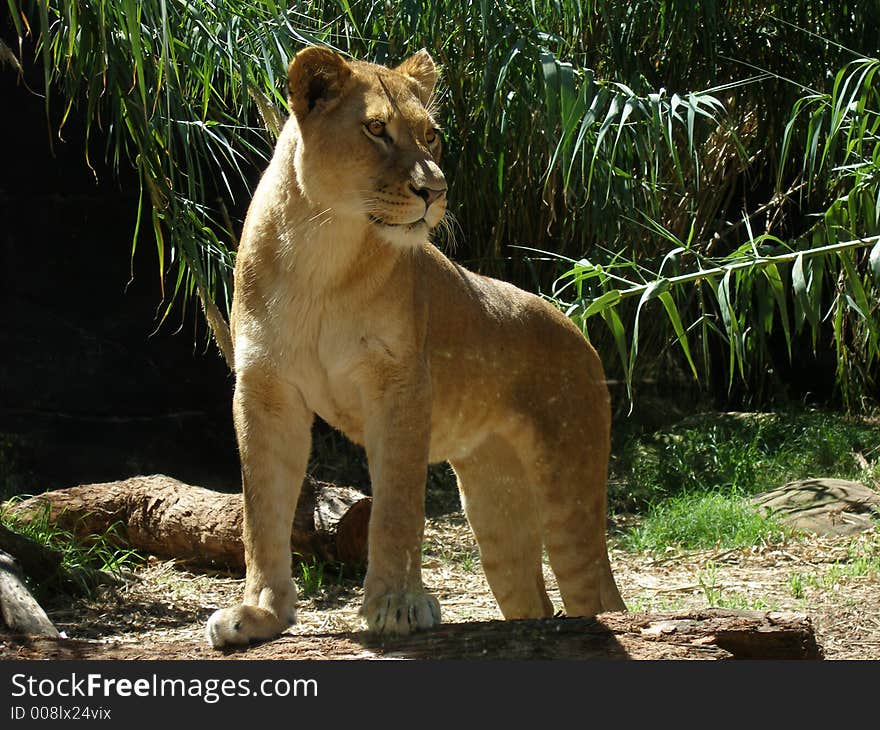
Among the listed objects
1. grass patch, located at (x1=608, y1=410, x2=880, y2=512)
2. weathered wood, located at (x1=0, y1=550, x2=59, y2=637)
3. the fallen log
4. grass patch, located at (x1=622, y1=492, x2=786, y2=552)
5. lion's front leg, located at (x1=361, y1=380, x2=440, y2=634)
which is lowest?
grass patch, located at (x1=608, y1=410, x2=880, y2=512)

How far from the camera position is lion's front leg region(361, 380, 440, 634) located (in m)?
2.79

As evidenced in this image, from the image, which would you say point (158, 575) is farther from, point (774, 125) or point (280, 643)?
point (774, 125)

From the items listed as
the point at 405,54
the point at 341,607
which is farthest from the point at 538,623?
the point at 405,54

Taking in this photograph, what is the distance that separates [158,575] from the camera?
206 inches

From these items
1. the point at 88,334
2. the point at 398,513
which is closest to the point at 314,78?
the point at 398,513

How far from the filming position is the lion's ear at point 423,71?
3359 millimetres

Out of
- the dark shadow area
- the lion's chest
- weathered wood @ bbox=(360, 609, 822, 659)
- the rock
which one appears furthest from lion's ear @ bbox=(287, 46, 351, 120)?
the dark shadow area

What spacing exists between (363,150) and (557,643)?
4.23 ft

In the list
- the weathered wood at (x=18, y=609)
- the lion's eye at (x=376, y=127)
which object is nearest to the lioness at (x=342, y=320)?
the lion's eye at (x=376, y=127)

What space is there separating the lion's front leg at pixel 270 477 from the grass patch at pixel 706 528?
293 centimetres

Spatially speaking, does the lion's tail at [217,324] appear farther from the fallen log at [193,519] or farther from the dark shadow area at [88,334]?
the dark shadow area at [88,334]

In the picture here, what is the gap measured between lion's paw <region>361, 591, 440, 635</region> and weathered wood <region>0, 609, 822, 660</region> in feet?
0.11

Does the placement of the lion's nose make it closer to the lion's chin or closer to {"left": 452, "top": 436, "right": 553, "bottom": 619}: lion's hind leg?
the lion's chin

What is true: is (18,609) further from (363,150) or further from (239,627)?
(363,150)
